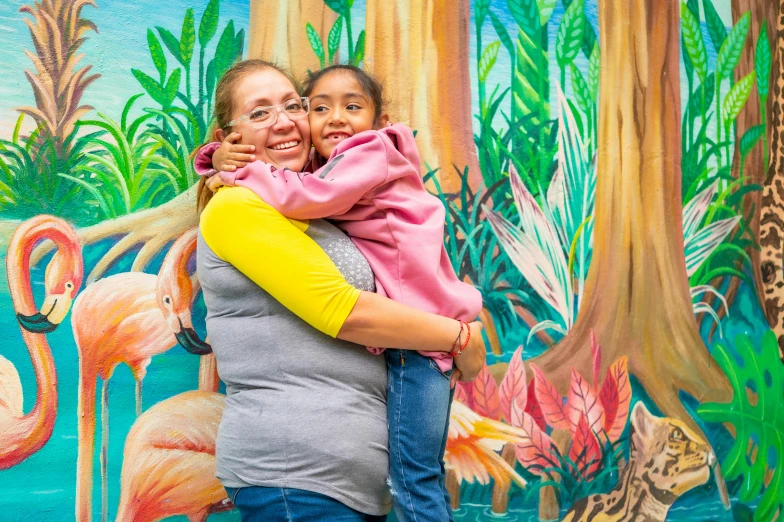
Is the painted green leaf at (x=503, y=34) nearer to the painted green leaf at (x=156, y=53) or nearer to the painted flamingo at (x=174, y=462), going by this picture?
the painted green leaf at (x=156, y=53)

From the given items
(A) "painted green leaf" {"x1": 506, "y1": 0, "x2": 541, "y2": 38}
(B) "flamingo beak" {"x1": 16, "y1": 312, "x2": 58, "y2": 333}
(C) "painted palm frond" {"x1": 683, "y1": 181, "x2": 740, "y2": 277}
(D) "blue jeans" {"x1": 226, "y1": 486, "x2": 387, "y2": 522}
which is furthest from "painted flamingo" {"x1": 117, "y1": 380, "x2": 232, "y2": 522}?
(C) "painted palm frond" {"x1": 683, "y1": 181, "x2": 740, "y2": 277}

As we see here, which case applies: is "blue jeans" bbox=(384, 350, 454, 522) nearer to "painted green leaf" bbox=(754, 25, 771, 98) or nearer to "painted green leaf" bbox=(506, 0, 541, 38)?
"painted green leaf" bbox=(506, 0, 541, 38)

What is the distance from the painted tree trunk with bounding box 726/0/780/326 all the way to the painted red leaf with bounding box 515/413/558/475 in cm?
94

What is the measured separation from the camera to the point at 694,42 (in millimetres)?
2689

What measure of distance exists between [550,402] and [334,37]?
1470 millimetres

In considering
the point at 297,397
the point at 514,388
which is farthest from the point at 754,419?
the point at 297,397

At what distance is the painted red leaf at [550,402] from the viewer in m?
2.52

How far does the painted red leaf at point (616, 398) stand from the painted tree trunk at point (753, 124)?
0.55 meters

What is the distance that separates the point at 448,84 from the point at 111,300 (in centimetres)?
131

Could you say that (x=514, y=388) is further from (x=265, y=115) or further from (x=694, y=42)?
(x=694, y=42)

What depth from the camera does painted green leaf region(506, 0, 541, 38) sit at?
2514 mm

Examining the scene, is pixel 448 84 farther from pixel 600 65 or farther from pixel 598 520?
pixel 598 520

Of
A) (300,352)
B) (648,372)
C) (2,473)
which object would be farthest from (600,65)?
(2,473)

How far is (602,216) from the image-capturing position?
8.51 ft
